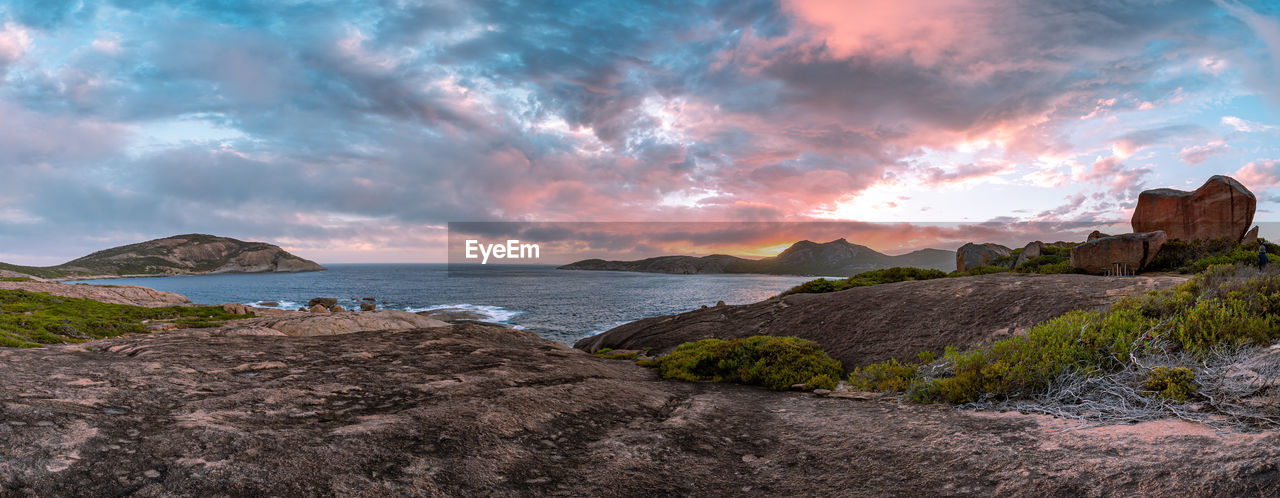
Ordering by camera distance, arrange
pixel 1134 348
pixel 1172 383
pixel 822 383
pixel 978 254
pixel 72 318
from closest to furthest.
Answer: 1. pixel 1172 383
2. pixel 1134 348
3. pixel 822 383
4. pixel 72 318
5. pixel 978 254

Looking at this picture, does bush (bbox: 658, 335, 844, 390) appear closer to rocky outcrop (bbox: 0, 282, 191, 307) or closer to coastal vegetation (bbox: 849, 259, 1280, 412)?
coastal vegetation (bbox: 849, 259, 1280, 412)

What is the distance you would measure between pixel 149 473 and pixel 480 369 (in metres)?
5.58

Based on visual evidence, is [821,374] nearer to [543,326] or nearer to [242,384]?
[242,384]

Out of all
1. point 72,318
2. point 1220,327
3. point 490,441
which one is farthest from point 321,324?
point 1220,327

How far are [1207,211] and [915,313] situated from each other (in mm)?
28133

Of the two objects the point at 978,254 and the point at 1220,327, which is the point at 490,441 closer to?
the point at 1220,327

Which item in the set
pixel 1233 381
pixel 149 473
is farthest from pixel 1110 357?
pixel 149 473

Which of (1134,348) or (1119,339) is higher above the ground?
(1119,339)

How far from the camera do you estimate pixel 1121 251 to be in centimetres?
2278

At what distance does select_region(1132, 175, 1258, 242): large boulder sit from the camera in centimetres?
2633

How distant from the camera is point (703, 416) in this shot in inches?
301

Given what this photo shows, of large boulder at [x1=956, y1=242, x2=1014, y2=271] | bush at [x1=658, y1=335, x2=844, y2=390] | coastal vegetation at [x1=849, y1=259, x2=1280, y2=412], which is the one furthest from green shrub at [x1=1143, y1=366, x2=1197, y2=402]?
large boulder at [x1=956, y1=242, x2=1014, y2=271]

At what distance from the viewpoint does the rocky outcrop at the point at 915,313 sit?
38.9 feet

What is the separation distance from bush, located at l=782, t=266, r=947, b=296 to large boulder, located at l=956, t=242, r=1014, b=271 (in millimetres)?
15805
